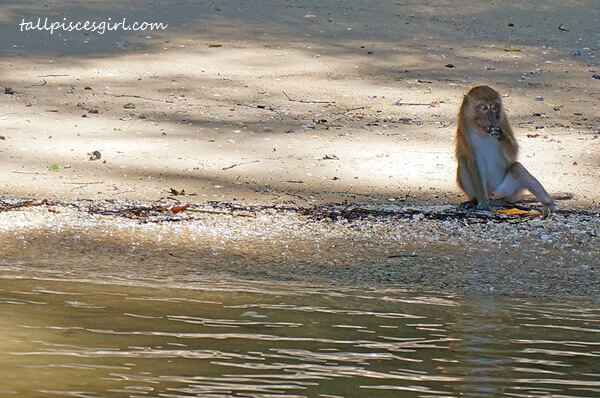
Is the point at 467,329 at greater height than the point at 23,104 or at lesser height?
lesser

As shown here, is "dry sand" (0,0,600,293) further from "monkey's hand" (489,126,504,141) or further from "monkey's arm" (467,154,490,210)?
"monkey's hand" (489,126,504,141)

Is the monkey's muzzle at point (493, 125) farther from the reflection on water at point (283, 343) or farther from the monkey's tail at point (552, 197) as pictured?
the reflection on water at point (283, 343)

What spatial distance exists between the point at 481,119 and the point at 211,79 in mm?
4155

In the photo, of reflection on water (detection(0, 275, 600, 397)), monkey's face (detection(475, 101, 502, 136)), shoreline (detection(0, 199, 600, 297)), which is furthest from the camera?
monkey's face (detection(475, 101, 502, 136))

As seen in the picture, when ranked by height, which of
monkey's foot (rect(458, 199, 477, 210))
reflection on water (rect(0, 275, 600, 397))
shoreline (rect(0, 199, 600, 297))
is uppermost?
monkey's foot (rect(458, 199, 477, 210))

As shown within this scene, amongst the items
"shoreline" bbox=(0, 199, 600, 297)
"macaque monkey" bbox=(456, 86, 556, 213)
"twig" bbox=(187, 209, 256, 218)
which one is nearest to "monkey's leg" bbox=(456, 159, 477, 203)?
"macaque monkey" bbox=(456, 86, 556, 213)

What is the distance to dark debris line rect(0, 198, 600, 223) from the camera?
314 inches

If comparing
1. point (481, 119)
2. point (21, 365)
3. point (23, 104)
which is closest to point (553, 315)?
point (481, 119)

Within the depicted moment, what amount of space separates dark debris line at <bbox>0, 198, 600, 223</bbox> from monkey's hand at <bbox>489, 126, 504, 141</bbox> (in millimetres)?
589

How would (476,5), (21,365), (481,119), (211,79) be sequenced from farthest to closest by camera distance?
(476,5), (211,79), (481,119), (21,365)

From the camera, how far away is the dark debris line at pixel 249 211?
7969 millimetres

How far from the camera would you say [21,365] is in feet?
18.4

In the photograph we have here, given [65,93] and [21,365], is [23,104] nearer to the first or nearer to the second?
[65,93]

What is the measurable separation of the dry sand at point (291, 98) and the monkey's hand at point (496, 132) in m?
0.60
